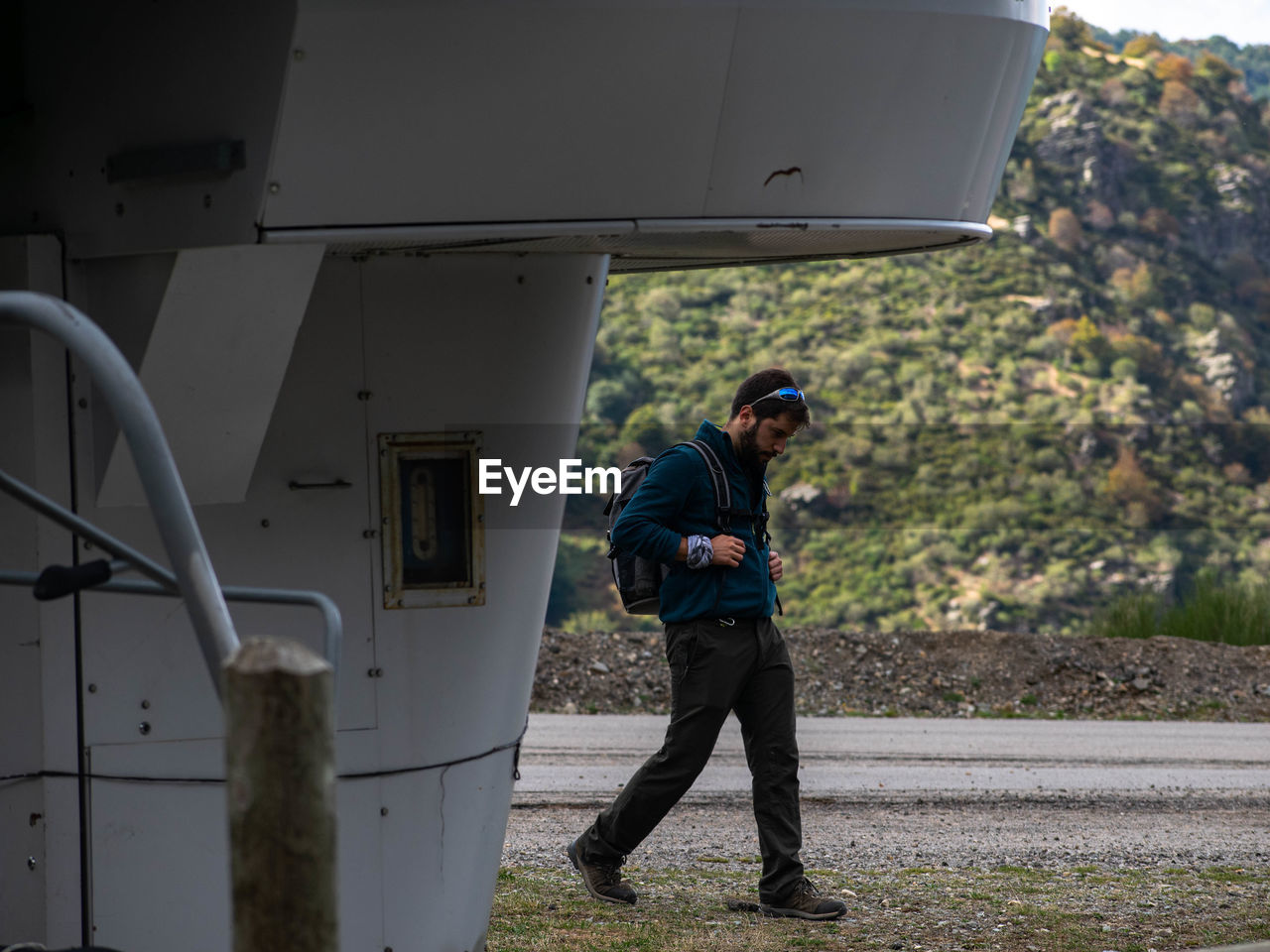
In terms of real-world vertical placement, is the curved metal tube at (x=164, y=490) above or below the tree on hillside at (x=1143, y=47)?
below

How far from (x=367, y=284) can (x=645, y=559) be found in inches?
52.7

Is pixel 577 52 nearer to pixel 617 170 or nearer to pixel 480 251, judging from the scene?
pixel 617 170

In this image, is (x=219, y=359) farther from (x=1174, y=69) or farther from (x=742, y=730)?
(x=1174, y=69)

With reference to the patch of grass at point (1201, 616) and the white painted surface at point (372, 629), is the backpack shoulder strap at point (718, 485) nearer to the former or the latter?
the white painted surface at point (372, 629)

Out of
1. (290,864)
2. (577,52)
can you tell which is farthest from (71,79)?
(290,864)

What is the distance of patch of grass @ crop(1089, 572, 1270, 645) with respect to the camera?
14.7 metres

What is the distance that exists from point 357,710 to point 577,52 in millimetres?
1767

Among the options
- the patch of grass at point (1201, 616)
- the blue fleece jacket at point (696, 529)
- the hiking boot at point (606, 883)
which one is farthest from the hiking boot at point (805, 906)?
the patch of grass at point (1201, 616)

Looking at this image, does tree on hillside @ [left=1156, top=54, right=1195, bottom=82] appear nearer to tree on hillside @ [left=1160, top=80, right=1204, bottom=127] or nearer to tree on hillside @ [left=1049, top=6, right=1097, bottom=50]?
tree on hillside @ [left=1160, top=80, right=1204, bottom=127]

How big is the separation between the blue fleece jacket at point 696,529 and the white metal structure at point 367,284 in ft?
1.55

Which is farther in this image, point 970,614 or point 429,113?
point 970,614

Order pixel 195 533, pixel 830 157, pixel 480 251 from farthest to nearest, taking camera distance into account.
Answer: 1. pixel 480 251
2. pixel 830 157
3. pixel 195 533

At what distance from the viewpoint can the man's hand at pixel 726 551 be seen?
4.90 m

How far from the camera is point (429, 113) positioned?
11.2 feet
